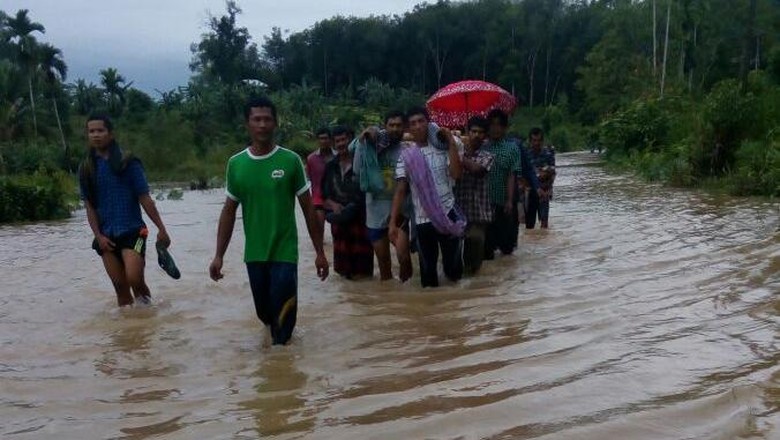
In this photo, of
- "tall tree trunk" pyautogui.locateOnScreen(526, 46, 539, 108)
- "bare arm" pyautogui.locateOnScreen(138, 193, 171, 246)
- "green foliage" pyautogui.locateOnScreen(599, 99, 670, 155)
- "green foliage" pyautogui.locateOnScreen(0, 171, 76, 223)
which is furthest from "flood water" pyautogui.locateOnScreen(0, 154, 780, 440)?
"tall tree trunk" pyautogui.locateOnScreen(526, 46, 539, 108)

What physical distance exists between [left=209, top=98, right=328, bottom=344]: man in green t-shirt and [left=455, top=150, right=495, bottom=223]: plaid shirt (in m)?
2.52

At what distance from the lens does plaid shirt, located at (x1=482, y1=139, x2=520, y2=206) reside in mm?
8445

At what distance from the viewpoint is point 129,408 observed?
400 centimetres

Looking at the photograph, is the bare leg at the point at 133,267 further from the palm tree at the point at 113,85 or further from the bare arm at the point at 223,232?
the palm tree at the point at 113,85

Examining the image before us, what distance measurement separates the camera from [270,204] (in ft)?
16.4

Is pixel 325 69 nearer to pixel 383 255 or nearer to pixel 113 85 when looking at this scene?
pixel 113 85

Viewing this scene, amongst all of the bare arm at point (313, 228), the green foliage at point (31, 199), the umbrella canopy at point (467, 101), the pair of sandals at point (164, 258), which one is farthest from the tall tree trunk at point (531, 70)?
the bare arm at point (313, 228)

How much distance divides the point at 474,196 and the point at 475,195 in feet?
0.04

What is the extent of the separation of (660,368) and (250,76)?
71.7m

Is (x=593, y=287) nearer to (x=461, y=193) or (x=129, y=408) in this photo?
(x=461, y=193)

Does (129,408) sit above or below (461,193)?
below

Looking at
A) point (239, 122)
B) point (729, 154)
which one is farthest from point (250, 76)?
point (729, 154)

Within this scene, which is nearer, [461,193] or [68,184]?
[461,193]

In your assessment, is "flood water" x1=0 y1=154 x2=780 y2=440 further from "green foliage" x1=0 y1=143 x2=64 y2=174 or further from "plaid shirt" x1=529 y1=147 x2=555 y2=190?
"green foliage" x1=0 y1=143 x2=64 y2=174
